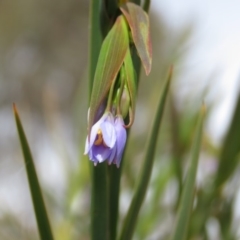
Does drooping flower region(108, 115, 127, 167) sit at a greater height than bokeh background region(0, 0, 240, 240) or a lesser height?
lesser

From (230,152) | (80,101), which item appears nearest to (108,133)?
(230,152)

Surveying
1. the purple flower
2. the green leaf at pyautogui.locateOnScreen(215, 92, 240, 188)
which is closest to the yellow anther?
the purple flower

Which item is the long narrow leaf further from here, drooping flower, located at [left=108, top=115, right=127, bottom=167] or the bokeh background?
the bokeh background

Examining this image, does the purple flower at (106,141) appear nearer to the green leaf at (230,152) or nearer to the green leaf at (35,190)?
the green leaf at (35,190)

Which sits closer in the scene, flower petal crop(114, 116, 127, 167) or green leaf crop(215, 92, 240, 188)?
flower petal crop(114, 116, 127, 167)

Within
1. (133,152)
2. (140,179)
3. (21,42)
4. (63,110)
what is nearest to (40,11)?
(21,42)

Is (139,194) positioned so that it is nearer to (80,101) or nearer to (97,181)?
(97,181)

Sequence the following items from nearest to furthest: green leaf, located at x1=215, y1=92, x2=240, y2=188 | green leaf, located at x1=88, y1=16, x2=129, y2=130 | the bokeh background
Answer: green leaf, located at x1=88, y1=16, x2=129, y2=130
green leaf, located at x1=215, y1=92, x2=240, y2=188
the bokeh background

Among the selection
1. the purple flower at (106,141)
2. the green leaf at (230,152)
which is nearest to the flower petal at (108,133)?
the purple flower at (106,141)
